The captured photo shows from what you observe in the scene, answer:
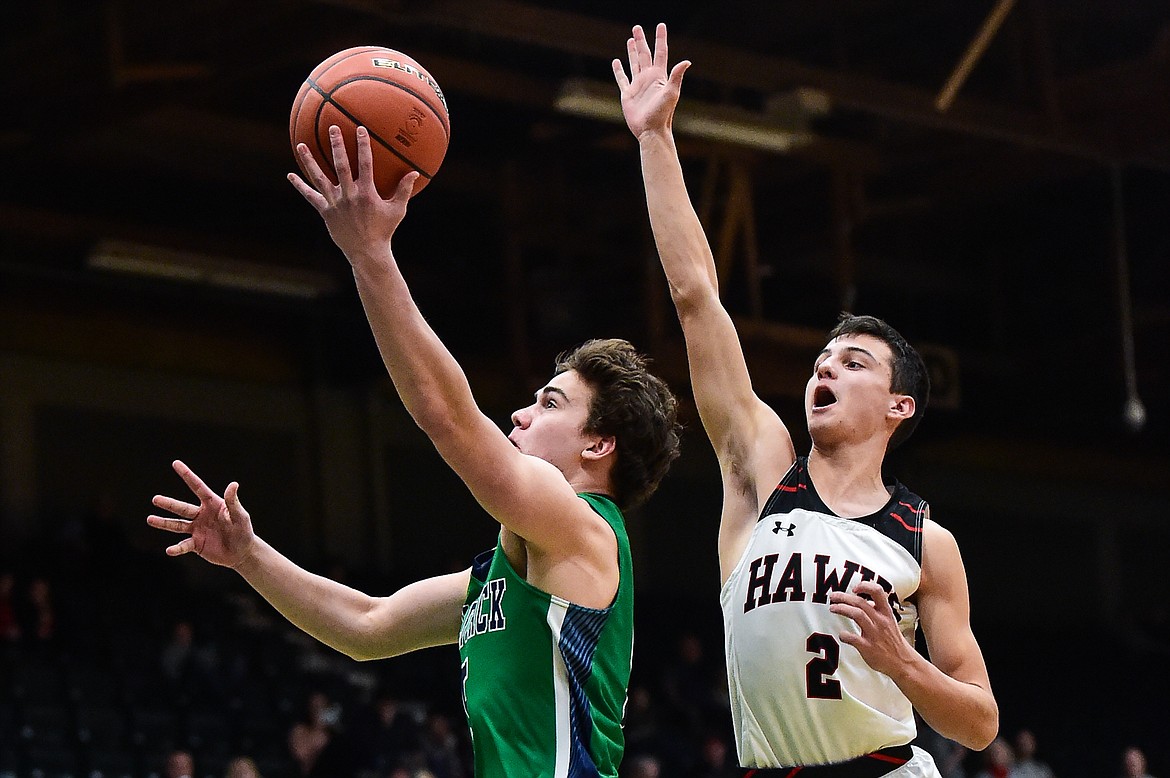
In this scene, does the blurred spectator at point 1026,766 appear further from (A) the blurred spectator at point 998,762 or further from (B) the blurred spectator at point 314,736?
(B) the blurred spectator at point 314,736

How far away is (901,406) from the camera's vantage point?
4746 millimetres

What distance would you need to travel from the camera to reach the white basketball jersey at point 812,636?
4.36 meters

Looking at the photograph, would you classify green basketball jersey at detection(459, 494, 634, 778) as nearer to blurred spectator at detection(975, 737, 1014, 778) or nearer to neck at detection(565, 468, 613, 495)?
neck at detection(565, 468, 613, 495)

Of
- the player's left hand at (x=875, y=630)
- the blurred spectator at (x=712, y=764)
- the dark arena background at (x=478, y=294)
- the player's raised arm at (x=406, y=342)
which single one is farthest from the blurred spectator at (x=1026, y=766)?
the player's raised arm at (x=406, y=342)

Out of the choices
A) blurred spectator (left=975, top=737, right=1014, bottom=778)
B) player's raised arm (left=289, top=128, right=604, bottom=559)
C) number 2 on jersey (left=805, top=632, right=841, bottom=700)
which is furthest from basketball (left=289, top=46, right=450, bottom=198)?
blurred spectator (left=975, top=737, right=1014, bottom=778)

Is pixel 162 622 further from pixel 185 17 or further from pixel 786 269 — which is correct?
pixel 786 269

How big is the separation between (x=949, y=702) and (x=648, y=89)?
5.86 ft

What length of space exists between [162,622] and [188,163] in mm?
4696

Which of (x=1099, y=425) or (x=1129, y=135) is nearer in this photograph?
(x=1129, y=135)

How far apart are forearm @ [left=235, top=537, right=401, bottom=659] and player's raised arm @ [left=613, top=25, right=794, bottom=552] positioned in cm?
105

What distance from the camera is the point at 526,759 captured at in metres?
3.82

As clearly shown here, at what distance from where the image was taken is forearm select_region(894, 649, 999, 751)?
3986 mm

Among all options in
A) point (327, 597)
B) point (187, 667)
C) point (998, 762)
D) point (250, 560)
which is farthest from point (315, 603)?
point (998, 762)

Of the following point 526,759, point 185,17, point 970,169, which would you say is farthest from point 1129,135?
point 526,759
